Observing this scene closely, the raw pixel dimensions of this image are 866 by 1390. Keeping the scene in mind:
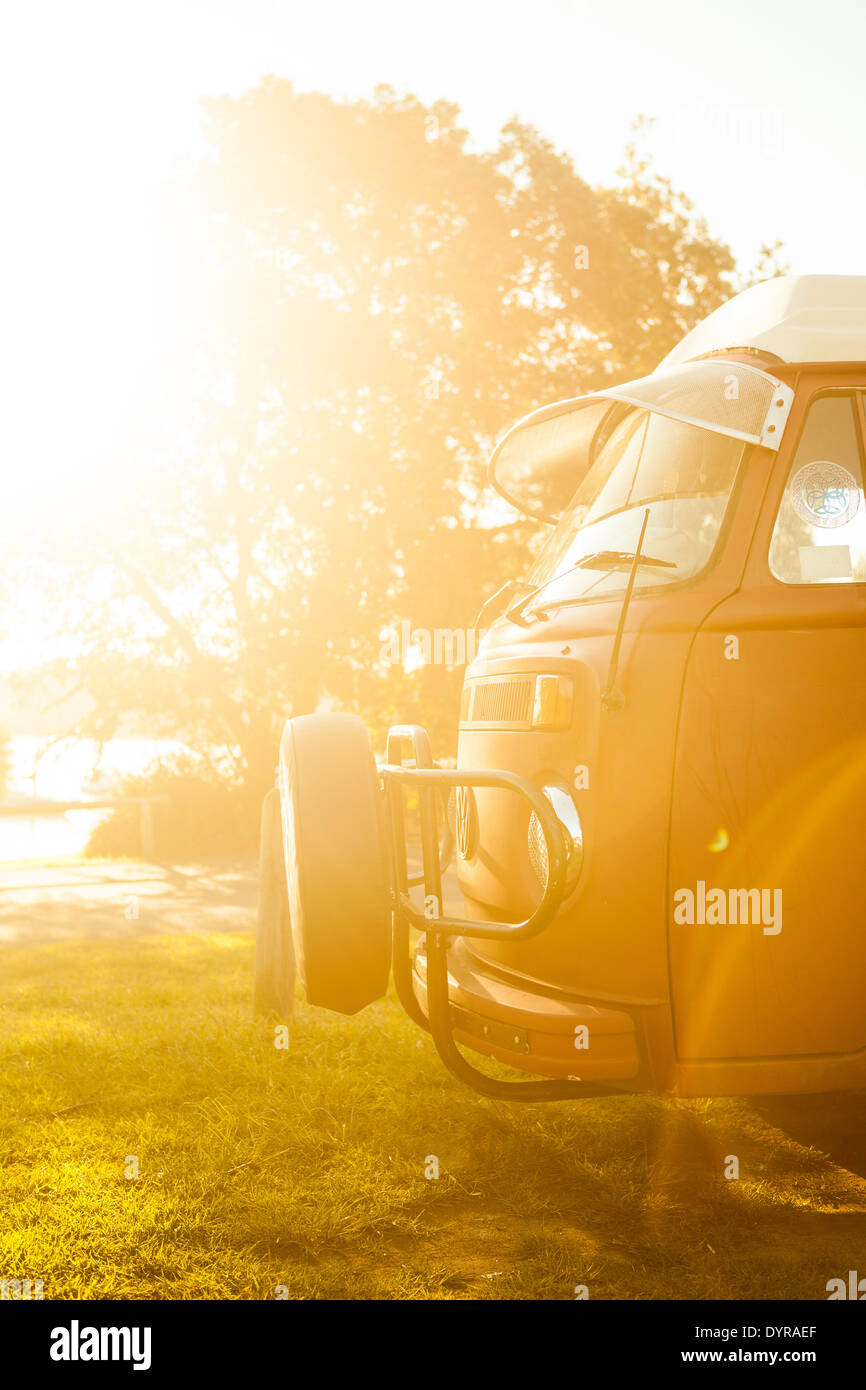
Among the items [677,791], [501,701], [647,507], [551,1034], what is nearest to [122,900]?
[501,701]

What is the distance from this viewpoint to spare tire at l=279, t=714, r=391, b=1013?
3.95m

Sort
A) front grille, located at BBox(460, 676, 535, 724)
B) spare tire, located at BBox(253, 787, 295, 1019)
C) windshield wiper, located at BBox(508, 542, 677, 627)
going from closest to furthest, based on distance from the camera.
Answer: windshield wiper, located at BBox(508, 542, 677, 627) < front grille, located at BBox(460, 676, 535, 724) < spare tire, located at BBox(253, 787, 295, 1019)

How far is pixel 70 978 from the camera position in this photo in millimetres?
8078

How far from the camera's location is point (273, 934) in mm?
6156

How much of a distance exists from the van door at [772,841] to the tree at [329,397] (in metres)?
15.4

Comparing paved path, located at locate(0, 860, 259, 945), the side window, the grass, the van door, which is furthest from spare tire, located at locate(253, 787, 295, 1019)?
paved path, located at locate(0, 860, 259, 945)

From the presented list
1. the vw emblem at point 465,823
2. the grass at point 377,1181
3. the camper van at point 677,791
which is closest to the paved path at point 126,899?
the grass at point 377,1181

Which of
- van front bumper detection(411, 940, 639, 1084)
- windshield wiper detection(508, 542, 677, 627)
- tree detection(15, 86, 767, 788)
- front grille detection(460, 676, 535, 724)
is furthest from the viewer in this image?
tree detection(15, 86, 767, 788)

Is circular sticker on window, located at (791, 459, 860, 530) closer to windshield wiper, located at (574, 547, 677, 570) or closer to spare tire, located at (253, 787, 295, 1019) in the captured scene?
windshield wiper, located at (574, 547, 677, 570)

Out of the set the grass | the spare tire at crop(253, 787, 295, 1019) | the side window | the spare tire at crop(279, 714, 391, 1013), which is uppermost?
the side window

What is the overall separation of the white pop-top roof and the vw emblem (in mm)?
1753

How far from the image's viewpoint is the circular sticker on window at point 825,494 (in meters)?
3.72

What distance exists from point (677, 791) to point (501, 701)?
2.69ft
